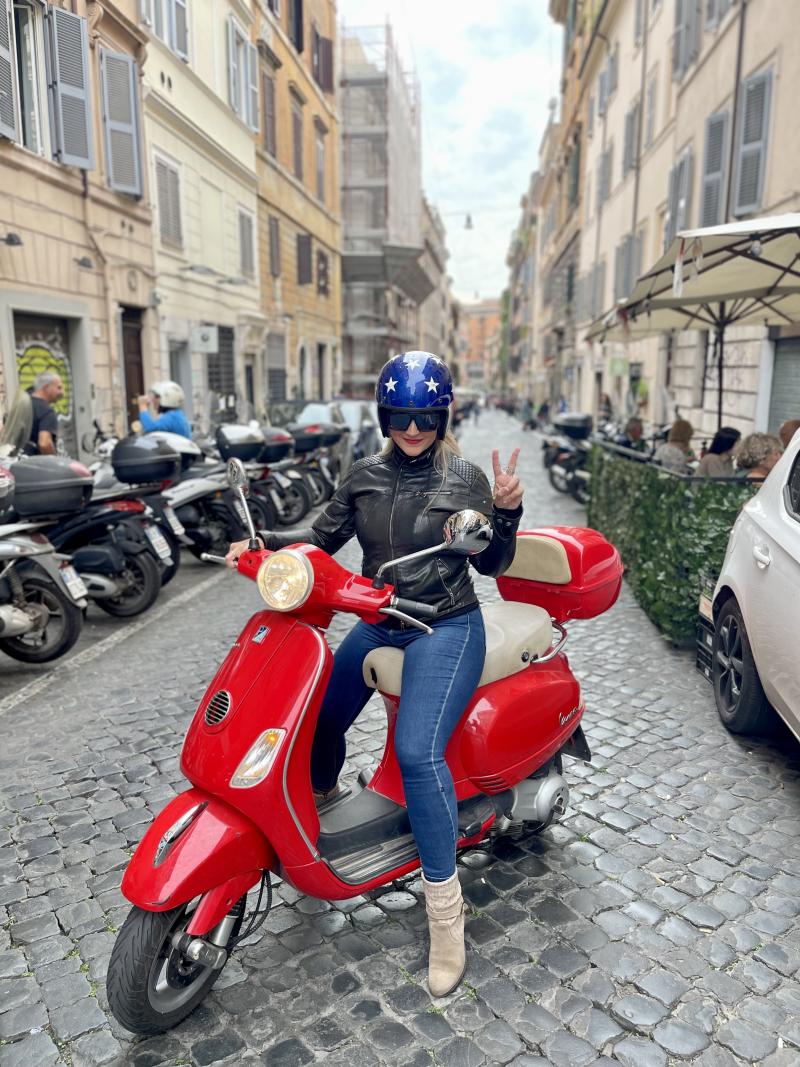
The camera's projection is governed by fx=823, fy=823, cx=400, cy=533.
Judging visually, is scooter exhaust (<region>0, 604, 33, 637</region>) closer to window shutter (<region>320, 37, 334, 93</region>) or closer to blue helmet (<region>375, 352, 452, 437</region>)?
blue helmet (<region>375, 352, 452, 437</region>)

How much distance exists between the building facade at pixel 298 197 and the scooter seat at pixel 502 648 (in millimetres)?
19512

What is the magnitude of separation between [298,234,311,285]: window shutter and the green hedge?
65.6ft

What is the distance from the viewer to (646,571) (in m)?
6.16

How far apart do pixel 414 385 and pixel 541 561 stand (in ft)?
3.07

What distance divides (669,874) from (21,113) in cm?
1139

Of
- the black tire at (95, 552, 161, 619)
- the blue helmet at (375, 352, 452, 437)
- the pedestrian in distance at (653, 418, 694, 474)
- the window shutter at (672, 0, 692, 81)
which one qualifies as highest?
the window shutter at (672, 0, 692, 81)

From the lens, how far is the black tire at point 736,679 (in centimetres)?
394

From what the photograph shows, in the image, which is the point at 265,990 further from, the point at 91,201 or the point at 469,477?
Answer: the point at 91,201

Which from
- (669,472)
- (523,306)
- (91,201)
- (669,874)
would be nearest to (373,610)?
(669,874)

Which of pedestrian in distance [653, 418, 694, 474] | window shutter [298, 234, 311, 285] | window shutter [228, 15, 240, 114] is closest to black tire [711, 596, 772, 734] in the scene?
pedestrian in distance [653, 418, 694, 474]

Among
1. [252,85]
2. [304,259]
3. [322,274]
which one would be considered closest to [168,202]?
[252,85]

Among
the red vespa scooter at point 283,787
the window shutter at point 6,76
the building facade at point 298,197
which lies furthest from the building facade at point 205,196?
the red vespa scooter at point 283,787

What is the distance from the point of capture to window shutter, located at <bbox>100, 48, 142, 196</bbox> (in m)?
12.1

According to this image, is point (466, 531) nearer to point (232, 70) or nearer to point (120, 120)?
point (120, 120)
